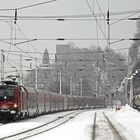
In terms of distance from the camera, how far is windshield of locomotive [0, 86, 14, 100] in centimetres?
4041

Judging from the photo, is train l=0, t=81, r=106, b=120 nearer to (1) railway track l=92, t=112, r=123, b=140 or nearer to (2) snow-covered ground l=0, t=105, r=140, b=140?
(2) snow-covered ground l=0, t=105, r=140, b=140

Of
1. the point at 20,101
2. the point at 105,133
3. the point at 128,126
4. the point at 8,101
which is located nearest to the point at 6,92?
the point at 8,101

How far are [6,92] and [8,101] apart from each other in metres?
0.82

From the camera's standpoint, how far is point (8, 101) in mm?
40219

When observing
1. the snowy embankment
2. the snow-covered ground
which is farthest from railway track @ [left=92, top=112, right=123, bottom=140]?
the snowy embankment

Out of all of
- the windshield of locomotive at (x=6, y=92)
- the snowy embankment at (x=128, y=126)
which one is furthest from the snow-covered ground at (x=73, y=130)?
the windshield of locomotive at (x=6, y=92)

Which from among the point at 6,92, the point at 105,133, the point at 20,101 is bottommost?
the point at 105,133

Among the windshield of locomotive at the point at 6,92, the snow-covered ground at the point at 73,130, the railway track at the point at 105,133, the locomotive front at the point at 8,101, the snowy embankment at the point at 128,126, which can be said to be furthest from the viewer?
the windshield of locomotive at the point at 6,92

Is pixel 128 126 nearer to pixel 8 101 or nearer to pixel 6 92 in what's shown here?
pixel 8 101

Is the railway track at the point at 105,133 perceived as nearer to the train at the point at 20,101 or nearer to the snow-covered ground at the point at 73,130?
the snow-covered ground at the point at 73,130

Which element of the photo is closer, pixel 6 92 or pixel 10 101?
pixel 10 101

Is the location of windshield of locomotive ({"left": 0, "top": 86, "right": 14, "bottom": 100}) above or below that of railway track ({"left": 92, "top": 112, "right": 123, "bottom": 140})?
above

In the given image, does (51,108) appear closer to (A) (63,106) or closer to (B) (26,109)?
(A) (63,106)

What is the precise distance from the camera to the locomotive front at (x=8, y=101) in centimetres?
3972
